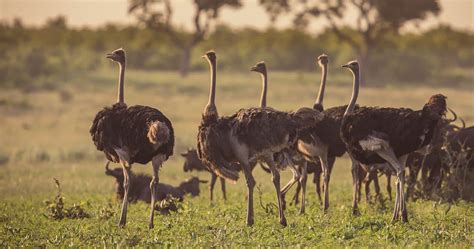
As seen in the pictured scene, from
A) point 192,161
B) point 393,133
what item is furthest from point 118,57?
point 393,133

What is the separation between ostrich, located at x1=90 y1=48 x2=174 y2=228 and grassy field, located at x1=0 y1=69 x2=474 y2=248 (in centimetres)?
78

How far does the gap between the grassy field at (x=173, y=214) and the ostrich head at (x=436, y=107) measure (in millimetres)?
1284

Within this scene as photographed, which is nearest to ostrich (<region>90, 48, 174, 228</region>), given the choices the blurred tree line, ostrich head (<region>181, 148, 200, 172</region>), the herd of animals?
the herd of animals

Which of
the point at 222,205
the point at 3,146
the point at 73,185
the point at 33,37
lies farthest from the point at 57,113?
the point at 33,37

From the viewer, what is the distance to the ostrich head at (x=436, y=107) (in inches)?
425

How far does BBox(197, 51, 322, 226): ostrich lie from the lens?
35.7 ft

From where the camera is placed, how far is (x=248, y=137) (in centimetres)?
1091

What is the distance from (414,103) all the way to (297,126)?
81.8ft

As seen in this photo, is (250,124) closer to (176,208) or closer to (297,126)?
(297,126)

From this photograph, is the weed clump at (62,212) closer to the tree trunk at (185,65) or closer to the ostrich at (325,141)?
the ostrich at (325,141)

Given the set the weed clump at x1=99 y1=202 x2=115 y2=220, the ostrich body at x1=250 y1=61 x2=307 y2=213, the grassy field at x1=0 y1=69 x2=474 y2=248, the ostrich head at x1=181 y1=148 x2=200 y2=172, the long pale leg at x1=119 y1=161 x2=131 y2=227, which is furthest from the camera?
the ostrich head at x1=181 y1=148 x2=200 y2=172

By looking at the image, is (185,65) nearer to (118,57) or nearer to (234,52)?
(234,52)

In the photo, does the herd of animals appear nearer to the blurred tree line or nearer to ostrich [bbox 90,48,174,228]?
ostrich [bbox 90,48,174,228]

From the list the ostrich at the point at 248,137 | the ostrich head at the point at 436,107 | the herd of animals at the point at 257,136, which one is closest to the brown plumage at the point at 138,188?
the herd of animals at the point at 257,136
